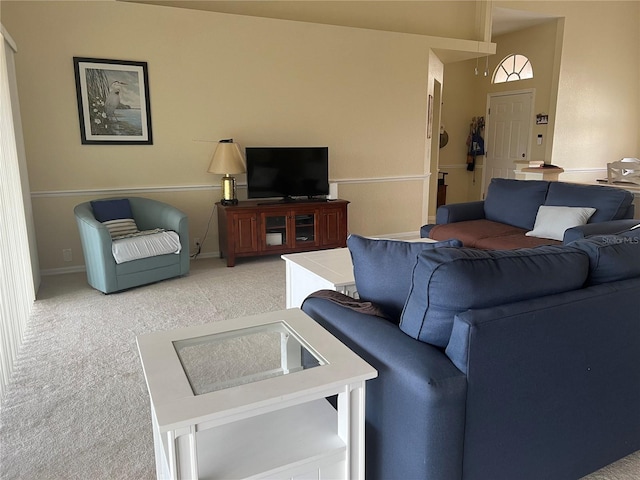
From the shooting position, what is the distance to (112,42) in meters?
4.67

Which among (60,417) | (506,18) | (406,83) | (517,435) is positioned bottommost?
(60,417)

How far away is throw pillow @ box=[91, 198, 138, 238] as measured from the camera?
443 cm

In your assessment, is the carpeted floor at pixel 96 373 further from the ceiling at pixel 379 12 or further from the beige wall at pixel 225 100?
the ceiling at pixel 379 12

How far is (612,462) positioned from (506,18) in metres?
6.83

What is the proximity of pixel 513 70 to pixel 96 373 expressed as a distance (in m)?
7.81

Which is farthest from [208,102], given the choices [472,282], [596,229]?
[472,282]

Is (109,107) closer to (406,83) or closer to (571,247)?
(406,83)

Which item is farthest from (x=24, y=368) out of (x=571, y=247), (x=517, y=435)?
(x=571, y=247)

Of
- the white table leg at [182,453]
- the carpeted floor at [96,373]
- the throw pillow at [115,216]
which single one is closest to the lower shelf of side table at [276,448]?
the white table leg at [182,453]

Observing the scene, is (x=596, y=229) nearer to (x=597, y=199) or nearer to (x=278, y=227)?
(x=597, y=199)

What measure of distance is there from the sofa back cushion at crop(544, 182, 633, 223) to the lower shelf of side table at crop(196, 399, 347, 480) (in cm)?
342

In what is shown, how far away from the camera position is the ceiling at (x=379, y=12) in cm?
528

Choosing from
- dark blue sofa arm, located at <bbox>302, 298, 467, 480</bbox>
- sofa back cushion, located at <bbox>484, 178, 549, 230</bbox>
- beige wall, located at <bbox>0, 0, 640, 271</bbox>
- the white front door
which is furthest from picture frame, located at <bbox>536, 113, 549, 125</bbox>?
dark blue sofa arm, located at <bbox>302, 298, 467, 480</bbox>

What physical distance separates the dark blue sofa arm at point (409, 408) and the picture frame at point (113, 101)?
4.03m
